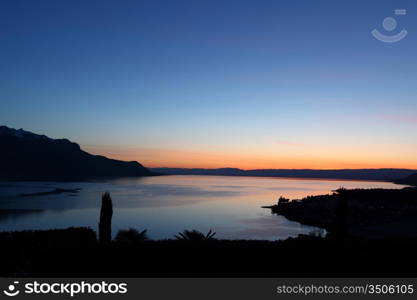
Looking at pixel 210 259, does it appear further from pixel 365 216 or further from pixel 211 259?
pixel 365 216

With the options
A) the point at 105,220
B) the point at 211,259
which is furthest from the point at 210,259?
the point at 105,220

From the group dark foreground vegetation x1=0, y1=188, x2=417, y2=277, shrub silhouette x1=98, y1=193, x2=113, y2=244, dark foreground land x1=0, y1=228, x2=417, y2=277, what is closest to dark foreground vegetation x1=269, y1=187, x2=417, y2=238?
dark foreground vegetation x1=0, y1=188, x2=417, y2=277

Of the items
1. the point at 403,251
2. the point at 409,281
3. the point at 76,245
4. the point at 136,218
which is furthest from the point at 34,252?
the point at 136,218

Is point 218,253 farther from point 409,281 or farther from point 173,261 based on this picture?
point 409,281

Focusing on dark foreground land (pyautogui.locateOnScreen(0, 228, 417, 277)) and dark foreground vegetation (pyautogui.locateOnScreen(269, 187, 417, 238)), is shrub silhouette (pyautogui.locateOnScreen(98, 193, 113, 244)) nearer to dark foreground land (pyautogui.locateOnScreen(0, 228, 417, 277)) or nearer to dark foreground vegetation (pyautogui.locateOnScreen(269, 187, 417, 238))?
dark foreground land (pyautogui.locateOnScreen(0, 228, 417, 277))

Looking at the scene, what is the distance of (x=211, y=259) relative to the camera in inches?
542

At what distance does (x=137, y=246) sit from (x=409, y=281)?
30.3 feet

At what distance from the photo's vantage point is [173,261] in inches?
535

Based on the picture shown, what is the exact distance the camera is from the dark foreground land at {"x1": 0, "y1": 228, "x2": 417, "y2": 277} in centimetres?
1293

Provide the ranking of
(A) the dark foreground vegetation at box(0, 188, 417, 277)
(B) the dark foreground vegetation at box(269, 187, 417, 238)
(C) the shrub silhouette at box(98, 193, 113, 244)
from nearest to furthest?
(A) the dark foreground vegetation at box(0, 188, 417, 277) → (C) the shrub silhouette at box(98, 193, 113, 244) → (B) the dark foreground vegetation at box(269, 187, 417, 238)

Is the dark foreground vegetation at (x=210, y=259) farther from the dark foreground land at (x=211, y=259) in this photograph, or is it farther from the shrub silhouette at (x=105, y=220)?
the shrub silhouette at (x=105, y=220)

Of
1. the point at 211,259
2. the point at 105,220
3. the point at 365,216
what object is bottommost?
the point at 365,216

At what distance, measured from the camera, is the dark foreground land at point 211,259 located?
12930mm

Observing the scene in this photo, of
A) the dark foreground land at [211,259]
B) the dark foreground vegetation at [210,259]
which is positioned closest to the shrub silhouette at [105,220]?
the dark foreground vegetation at [210,259]
